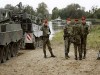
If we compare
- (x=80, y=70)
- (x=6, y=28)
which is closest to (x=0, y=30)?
(x=6, y=28)

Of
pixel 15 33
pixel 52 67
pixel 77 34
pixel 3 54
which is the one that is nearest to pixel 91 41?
pixel 15 33

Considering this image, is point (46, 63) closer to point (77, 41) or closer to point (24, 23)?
point (77, 41)

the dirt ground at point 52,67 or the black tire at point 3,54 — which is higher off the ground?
the black tire at point 3,54

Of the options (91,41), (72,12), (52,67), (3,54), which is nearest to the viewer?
(52,67)

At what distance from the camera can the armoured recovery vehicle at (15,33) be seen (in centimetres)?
1528

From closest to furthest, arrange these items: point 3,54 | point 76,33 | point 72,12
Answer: point 76,33 → point 3,54 → point 72,12

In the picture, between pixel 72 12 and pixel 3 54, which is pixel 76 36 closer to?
pixel 3 54

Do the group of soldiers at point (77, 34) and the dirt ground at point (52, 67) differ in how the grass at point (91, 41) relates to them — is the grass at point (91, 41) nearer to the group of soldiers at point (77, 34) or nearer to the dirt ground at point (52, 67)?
the group of soldiers at point (77, 34)

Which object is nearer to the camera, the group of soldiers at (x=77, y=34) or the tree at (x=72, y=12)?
the group of soldiers at (x=77, y=34)

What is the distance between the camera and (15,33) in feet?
57.8

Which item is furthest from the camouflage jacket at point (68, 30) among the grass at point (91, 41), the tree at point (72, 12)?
the tree at point (72, 12)

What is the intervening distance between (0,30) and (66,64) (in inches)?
122

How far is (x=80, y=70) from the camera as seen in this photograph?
41.0 feet

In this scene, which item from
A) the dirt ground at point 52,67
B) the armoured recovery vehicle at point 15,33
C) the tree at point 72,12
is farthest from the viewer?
the tree at point 72,12
